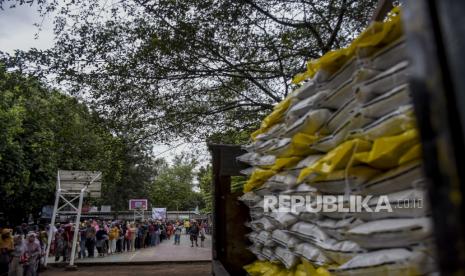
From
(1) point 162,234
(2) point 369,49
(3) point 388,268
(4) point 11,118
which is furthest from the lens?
(1) point 162,234

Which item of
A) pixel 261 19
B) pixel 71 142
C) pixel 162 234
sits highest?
pixel 261 19

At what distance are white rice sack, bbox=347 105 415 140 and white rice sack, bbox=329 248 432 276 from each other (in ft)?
1.45

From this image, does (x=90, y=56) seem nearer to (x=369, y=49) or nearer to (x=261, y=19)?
(x=261, y=19)

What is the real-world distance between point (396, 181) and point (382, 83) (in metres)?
0.40

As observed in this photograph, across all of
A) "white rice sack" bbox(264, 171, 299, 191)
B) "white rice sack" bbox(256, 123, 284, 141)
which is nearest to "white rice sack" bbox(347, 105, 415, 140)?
"white rice sack" bbox(264, 171, 299, 191)

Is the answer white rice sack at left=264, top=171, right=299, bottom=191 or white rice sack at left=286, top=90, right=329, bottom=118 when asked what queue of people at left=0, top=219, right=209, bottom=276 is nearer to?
white rice sack at left=264, top=171, right=299, bottom=191

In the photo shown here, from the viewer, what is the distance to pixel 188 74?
27.7ft

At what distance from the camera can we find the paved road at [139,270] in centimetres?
1308

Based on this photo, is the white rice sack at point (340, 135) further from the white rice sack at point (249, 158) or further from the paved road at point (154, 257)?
the paved road at point (154, 257)

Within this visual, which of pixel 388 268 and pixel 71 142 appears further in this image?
pixel 71 142

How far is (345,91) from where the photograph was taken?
6.22 feet

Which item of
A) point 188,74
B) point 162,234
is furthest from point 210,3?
point 162,234

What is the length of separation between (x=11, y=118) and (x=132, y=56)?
1409 centimetres

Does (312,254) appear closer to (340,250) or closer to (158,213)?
(340,250)
